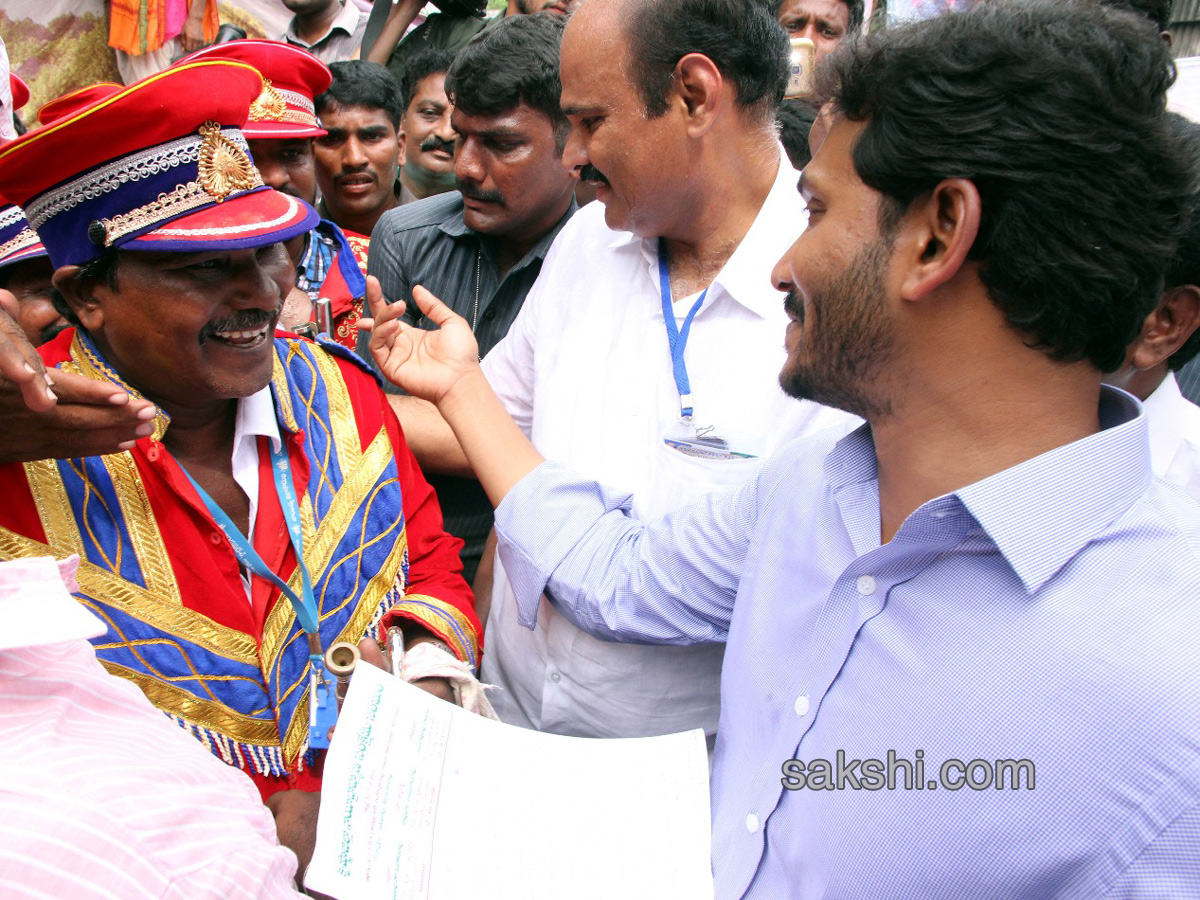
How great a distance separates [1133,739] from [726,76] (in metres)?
1.61

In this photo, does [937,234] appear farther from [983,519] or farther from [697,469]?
[697,469]

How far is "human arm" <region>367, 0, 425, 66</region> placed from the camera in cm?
589

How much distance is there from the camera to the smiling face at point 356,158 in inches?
175

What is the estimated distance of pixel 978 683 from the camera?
1126mm

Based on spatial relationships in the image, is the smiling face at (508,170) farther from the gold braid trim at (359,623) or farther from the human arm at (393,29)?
the human arm at (393,29)

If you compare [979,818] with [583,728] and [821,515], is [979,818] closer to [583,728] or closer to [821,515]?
[821,515]

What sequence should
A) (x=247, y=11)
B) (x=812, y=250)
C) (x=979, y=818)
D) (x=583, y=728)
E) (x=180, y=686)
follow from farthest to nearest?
(x=247, y=11), (x=583, y=728), (x=180, y=686), (x=812, y=250), (x=979, y=818)

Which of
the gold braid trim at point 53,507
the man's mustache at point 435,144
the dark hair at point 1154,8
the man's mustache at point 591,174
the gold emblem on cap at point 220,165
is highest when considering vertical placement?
the gold emblem on cap at point 220,165

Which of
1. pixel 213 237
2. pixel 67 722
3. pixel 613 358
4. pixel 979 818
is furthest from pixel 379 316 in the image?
pixel 979 818

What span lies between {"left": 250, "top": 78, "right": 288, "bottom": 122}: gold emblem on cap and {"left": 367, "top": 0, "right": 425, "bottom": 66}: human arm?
2.85 meters

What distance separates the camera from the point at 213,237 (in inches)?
71.7

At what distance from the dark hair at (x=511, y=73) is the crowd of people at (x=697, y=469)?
0.13 feet

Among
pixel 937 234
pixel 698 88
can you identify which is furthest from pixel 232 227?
pixel 937 234

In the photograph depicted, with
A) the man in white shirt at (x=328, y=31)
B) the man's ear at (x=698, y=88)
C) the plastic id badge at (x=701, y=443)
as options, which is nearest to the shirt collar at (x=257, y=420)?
the plastic id badge at (x=701, y=443)
